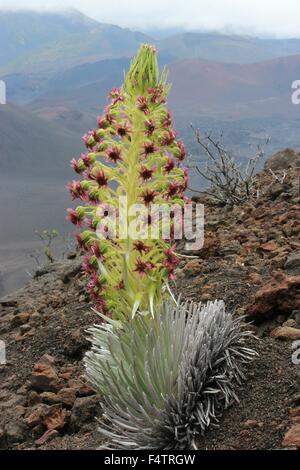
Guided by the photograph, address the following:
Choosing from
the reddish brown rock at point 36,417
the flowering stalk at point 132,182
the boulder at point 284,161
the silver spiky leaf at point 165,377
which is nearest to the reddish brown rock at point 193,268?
the reddish brown rock at point 36,417

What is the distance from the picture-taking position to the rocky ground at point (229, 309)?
338 centimetres

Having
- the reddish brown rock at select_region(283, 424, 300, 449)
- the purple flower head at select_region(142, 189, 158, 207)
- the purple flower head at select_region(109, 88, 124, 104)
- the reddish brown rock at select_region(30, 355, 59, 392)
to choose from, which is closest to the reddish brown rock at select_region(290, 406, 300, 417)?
the reddish brown rock at select_region(283, 424, 300, 449)

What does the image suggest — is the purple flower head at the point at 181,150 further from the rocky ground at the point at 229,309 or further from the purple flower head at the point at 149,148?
the rocky ground at the point at 229,309

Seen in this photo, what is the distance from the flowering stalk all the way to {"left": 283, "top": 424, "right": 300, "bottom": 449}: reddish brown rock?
870 mm

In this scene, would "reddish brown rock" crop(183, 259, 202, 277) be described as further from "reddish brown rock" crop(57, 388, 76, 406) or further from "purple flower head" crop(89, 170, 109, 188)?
"purple flower head" crop(89, 170, 109, 188)

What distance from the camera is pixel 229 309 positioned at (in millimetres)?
4902

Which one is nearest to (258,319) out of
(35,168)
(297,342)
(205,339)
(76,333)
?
(297,342)

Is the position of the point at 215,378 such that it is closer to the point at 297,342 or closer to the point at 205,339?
the point at 205,339

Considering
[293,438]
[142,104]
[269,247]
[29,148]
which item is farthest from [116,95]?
[29,148]

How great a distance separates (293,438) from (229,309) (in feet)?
6.42

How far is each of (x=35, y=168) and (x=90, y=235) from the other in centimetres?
13339

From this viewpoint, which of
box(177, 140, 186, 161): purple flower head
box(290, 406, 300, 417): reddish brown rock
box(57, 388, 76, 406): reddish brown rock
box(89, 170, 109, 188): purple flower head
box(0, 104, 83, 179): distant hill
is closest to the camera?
box(290, 406, 300, 417): reddish brown rock

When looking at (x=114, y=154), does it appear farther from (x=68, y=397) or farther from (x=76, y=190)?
(x=68, y=397)

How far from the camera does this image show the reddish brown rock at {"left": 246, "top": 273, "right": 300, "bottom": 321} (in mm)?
4332
